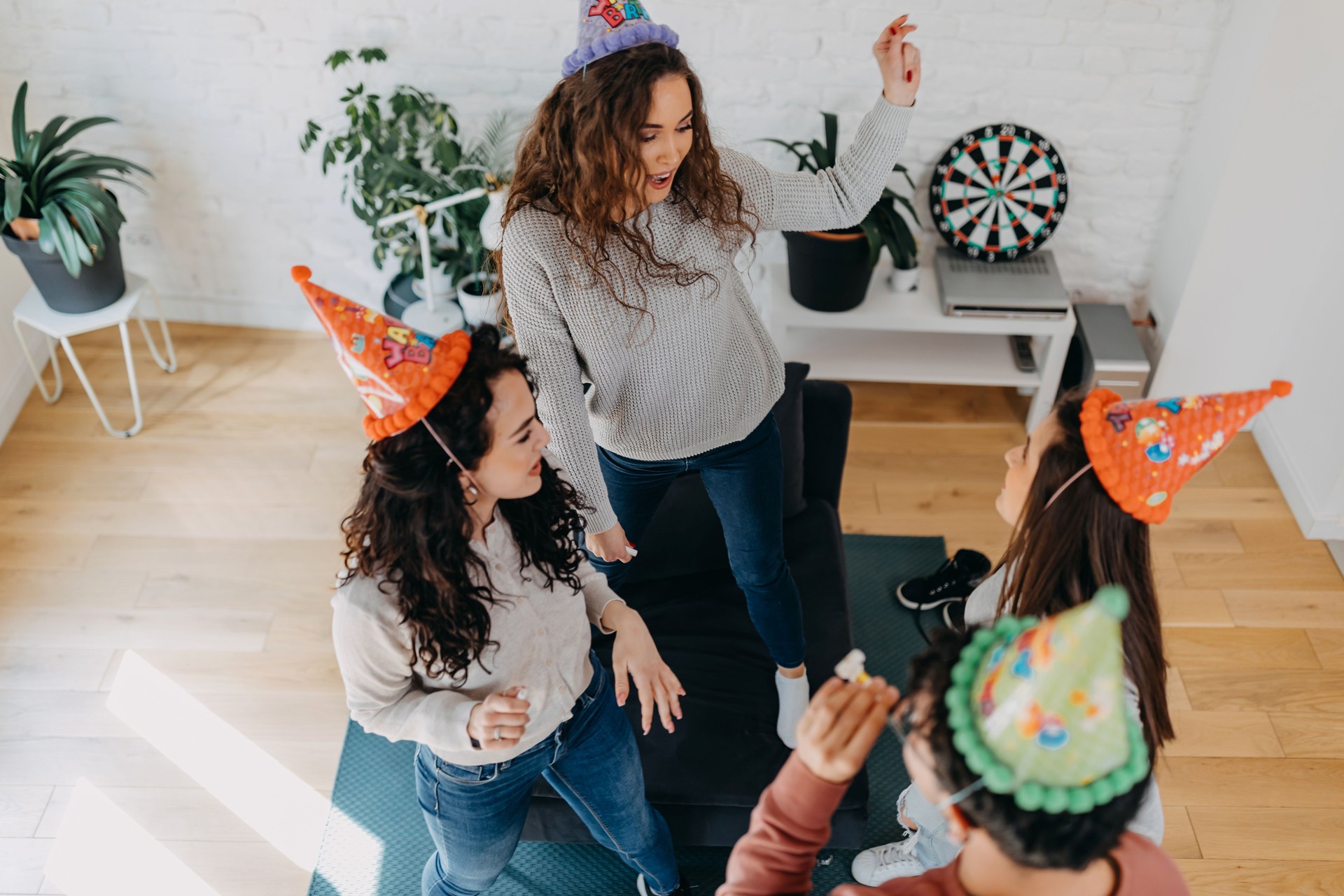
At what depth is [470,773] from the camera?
1563 millimetres

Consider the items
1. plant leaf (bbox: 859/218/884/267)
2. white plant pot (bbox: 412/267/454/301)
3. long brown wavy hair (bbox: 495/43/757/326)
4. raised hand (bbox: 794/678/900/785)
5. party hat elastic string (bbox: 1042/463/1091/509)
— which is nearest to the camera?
raised hand (bbox: 794/678/900/785)

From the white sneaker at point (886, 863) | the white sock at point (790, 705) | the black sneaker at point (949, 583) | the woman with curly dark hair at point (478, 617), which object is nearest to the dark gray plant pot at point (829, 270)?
the black sneaker at point (949, 583)

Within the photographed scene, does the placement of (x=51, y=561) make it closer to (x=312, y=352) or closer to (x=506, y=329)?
(x=312, y=352)

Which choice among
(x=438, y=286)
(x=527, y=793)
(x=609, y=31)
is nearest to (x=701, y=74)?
(x=438, y=286)

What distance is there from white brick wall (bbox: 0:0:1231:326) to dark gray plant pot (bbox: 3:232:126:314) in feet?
1.53

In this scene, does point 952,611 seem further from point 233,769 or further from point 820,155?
point 233,769

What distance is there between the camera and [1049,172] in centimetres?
288

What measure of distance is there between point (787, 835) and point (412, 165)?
7.41 ft

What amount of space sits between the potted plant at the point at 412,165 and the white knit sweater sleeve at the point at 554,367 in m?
1.08

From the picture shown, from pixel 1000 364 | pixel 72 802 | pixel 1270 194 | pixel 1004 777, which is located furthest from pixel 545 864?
pixel 1270 194

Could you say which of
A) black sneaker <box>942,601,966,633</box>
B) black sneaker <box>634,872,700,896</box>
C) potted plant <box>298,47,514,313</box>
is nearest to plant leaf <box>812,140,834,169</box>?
potted plant <box>298,47,514,313</box>

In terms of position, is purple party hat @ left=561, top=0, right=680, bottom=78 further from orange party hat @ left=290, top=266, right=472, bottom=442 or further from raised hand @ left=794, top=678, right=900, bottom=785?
raised hand @ left=794, top=678, right=900, bottom=785

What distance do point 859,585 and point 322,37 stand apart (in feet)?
6.90

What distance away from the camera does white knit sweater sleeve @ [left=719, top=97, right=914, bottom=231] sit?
5.71 feet
